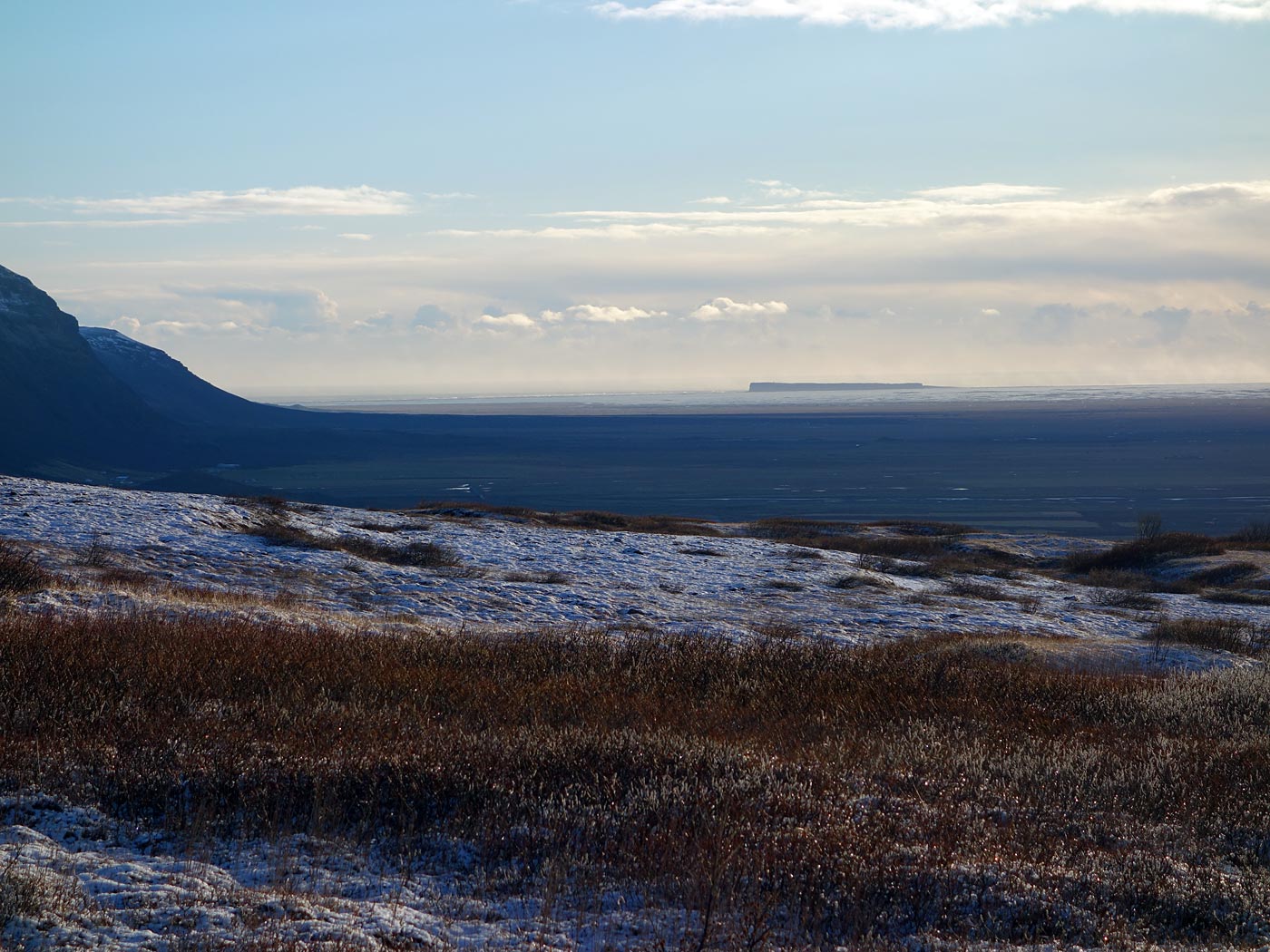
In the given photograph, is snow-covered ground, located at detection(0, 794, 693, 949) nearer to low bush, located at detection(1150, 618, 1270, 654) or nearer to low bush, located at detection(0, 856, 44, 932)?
low bush, located at detection(0, 856, 44, 932)

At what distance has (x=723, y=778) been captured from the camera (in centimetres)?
644

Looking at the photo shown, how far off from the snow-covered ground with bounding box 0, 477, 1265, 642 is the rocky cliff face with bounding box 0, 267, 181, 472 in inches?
6057

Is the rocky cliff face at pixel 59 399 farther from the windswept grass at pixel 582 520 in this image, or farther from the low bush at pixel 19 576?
the low bush at pixel 19 576

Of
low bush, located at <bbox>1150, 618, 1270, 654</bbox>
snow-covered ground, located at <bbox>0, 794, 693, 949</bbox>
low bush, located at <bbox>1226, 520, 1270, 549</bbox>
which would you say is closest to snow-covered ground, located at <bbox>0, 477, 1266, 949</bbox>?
snow-covered ground, located at <bbox>0, 794, 693, 949</bbox>

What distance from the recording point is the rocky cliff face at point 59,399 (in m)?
168

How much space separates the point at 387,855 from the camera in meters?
5.39

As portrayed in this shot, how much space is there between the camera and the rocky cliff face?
168000 millimetres

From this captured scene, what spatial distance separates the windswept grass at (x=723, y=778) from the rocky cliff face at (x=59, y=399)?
17157 cm

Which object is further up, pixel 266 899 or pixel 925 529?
pixel 266 899

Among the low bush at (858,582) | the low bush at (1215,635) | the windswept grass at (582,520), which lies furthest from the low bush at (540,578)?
the windswept grass at (582,520)

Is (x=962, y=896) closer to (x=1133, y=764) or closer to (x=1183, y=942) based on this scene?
(x=1183, y=942)

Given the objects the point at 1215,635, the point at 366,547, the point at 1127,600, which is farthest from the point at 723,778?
the point at 1127,600

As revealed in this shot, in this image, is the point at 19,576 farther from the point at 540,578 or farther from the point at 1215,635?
the point at 1215,635

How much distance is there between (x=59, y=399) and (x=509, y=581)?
18864cm
